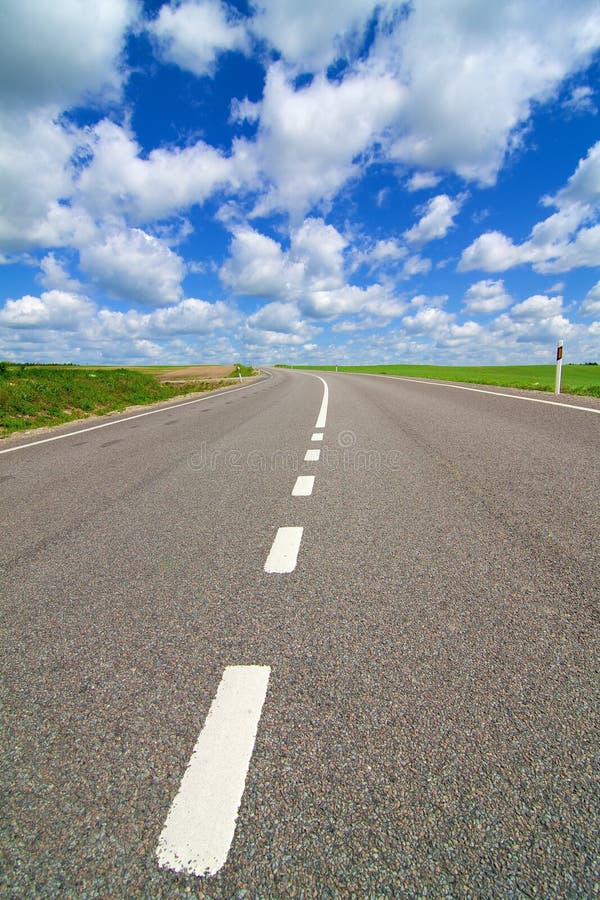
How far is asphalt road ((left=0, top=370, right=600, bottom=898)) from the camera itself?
3.91 feet

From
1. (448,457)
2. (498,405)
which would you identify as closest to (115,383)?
(498,405)

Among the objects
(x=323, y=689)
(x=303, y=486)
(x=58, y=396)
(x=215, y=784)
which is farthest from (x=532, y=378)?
(x=215, y=784)

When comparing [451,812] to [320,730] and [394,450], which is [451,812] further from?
[394,450]

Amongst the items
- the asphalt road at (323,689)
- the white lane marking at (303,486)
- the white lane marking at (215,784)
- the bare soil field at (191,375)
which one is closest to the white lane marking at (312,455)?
the white lane marking at (303,486)

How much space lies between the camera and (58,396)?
15.5 meters

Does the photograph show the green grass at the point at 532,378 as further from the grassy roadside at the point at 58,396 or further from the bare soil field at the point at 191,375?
the bare soil field at the point at 191,375

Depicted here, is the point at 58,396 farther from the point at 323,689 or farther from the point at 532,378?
the point at 532,378

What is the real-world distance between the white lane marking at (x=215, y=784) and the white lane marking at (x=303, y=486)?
8.83 ft

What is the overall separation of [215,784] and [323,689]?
54 cm

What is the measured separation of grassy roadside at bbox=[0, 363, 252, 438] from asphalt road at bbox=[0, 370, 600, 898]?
33.0ft

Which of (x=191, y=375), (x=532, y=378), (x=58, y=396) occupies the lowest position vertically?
(x=532, y=378)

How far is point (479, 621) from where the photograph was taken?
7.20 ft

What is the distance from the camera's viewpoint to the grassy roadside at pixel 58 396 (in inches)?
504

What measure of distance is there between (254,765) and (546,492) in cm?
368
